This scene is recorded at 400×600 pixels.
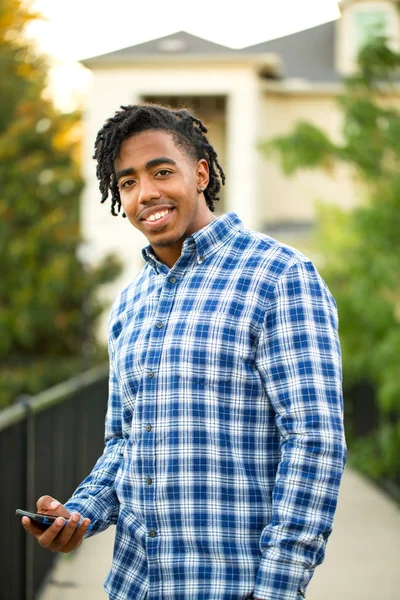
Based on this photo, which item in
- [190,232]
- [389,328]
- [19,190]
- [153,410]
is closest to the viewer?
[153,410]

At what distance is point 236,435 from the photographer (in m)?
2.49

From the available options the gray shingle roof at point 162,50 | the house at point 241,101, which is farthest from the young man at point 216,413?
the gray shingle roof at point 162,50

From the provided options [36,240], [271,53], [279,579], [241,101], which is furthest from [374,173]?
[271,53]

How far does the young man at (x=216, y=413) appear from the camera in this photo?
7.84ft

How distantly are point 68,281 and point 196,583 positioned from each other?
20515 millimetres

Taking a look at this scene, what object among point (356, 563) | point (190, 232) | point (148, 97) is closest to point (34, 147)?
point (148, 97)

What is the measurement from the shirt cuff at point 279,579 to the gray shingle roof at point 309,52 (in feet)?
75.6

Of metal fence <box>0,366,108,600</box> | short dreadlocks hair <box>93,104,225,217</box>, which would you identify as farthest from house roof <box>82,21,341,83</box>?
short dreadlocks hair <box>93,104,225,217</box>

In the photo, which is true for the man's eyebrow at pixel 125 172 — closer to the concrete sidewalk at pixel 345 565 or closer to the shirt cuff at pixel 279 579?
the shirt cuff at pixel 279 579

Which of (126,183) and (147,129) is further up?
(147,129)

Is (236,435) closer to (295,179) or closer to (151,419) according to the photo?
(151,419)

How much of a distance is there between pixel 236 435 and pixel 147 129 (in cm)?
88

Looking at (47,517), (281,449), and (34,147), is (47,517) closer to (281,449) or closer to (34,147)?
(281,449)

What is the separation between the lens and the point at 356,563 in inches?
307
